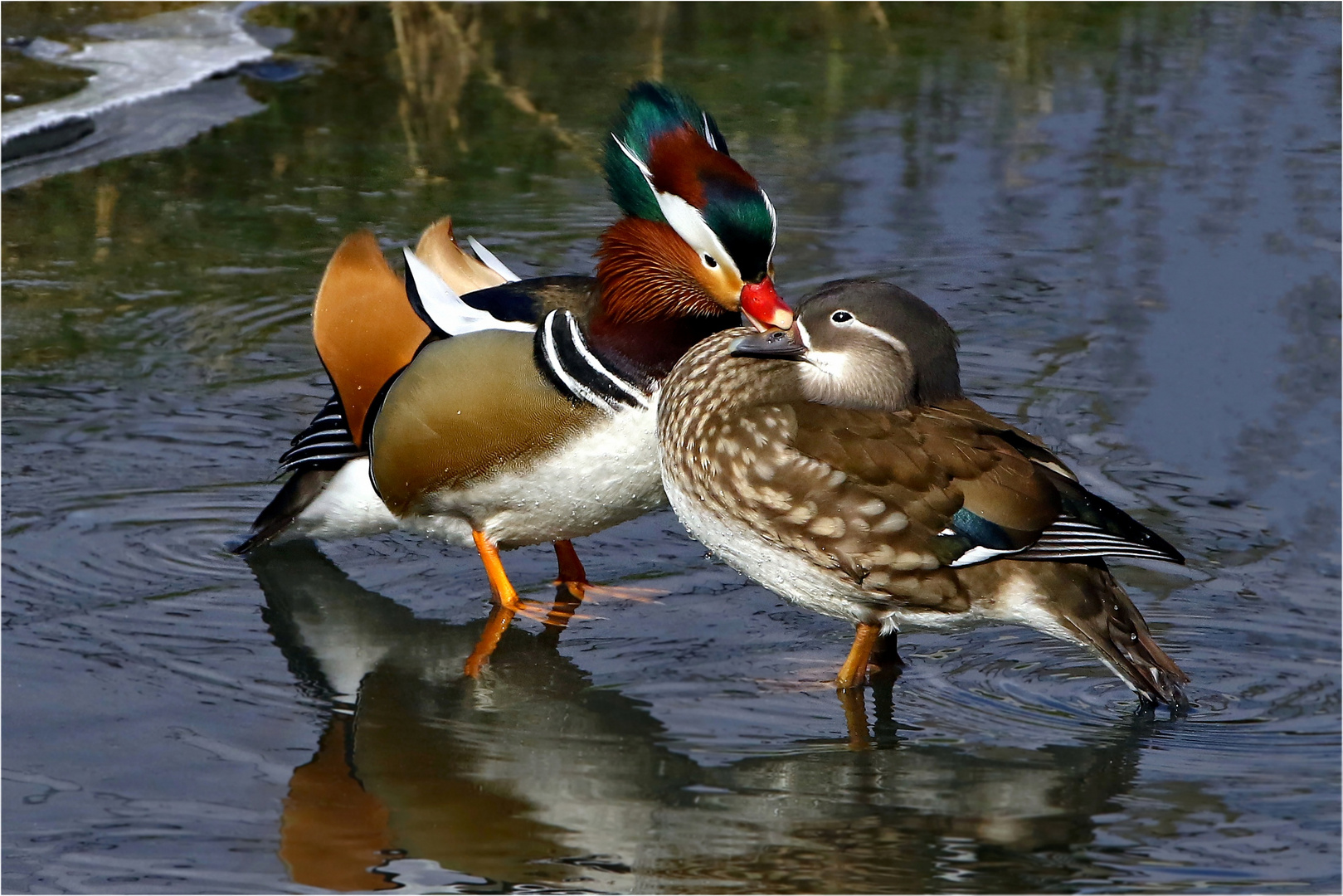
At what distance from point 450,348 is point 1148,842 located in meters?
2.14

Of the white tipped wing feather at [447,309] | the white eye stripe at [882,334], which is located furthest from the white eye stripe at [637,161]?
the white eye stripe at [882,334]

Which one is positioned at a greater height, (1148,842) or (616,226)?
(616,226)

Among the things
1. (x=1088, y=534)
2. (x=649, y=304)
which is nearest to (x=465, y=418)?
(x=649, y=304)

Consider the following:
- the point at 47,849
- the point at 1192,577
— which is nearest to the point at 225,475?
the point at 47,849

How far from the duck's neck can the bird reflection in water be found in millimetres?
825

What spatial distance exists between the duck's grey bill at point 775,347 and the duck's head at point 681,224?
71 millimetres

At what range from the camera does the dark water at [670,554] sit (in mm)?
3406

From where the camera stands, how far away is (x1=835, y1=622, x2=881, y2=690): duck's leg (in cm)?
403

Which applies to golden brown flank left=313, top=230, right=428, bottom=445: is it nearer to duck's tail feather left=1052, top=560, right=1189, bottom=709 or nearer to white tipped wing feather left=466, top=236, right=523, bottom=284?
white tipped wing feather left=466, top=236, right=523, bottom=284

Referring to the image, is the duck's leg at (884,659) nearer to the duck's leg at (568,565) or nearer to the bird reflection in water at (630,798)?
the bird reflection in water at (630,798)

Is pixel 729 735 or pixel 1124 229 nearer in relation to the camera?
pixel 729 735

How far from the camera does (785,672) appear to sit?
4.14 metres

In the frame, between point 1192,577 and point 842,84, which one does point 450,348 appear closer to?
point 1192,577

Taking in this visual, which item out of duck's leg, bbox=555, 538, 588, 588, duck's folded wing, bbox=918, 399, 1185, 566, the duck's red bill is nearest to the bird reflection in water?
duck's folded wing, bbox=918, 399, 1185, 566
